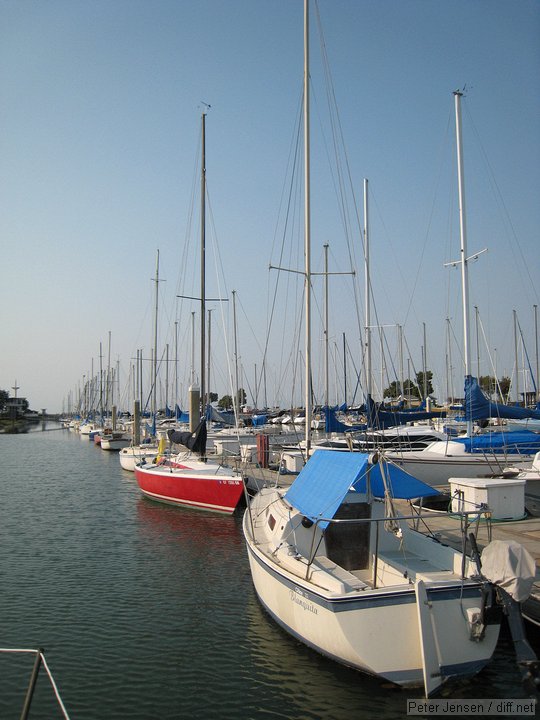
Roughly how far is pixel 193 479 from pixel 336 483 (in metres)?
12.6

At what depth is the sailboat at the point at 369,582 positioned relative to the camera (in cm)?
763

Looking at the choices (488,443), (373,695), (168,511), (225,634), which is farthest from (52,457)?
(373,695)

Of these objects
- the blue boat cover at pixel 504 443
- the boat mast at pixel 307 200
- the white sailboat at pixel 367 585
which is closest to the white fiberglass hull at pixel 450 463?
the blue boat cover at pixel 504 443

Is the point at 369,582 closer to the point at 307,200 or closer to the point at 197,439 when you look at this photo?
the point at 307,200

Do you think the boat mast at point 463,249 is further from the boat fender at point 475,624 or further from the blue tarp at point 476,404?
the boat fender at point 475,624

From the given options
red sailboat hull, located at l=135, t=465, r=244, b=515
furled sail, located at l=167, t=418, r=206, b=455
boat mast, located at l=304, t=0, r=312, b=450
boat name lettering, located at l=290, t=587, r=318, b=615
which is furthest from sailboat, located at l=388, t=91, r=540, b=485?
boat name lettering, located at l=290, t=587, r=318, b=615

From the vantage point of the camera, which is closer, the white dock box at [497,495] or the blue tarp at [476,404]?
the white dock box at [497,495]

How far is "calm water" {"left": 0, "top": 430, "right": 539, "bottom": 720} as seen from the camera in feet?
27.0

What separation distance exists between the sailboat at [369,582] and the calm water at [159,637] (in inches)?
21.4

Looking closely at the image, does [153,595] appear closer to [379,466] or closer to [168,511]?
[379,466]

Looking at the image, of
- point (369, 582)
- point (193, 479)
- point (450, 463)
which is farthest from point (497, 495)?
point (193, 479)

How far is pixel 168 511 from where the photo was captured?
22.3 meters

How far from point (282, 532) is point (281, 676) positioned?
9.20 ft

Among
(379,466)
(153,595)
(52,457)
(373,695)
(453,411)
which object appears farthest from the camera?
(52,457)
